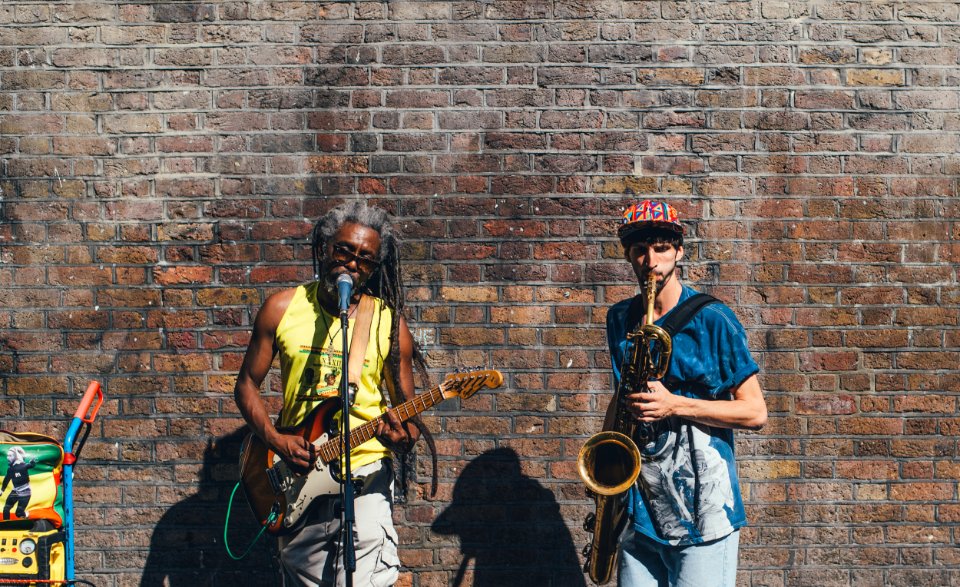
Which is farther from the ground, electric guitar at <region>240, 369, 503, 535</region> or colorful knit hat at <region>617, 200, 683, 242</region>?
colorful knit hat at <region>617, 200, 683, 242</region>

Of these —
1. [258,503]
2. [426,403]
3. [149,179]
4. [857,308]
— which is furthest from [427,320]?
[857,308]

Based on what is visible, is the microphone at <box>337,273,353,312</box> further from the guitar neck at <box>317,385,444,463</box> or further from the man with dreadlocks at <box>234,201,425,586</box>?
the guitar neck at <box>317,385,444,463</box>

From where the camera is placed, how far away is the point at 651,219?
3.21 m

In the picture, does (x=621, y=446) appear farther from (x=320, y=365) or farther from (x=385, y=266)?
(x=385, y=266)

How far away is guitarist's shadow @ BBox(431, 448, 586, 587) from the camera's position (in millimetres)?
4484

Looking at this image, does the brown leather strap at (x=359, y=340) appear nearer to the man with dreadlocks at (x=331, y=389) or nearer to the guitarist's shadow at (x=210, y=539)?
the man with dreadlocks at (x=331, y=389)

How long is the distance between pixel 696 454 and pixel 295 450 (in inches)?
62.7

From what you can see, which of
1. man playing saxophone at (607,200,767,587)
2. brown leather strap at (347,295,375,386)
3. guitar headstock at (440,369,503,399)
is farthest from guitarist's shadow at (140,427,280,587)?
man playing saxophone at (607,200,767,587)

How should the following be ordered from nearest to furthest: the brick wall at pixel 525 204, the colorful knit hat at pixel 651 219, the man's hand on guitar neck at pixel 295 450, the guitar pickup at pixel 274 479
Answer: the colorful knit hat at pixel 651 219 < the man's hand on guitar neck at pixel 295 450 < the guitar pickup at pixel 274 479 < the brick wall at pixel 525 204

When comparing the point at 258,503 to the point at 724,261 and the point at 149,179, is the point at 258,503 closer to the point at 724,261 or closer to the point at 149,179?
the point at 149,179

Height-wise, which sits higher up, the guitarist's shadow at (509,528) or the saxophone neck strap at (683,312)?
the saxophone neck strap at (683,312)

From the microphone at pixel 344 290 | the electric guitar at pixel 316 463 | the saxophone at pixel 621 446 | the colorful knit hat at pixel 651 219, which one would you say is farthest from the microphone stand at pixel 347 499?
the colorful knit hat at pixel 651 219

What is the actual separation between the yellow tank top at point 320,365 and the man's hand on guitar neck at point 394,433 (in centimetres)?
8

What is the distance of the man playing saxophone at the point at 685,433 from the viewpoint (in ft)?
10.1
